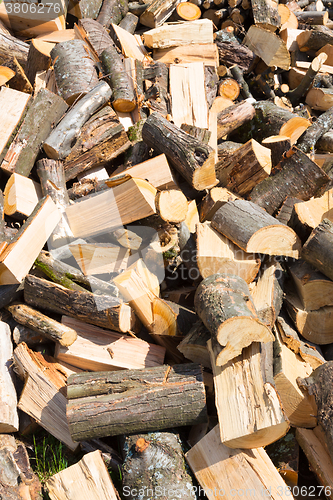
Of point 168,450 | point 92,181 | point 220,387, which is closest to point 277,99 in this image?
point 92,181

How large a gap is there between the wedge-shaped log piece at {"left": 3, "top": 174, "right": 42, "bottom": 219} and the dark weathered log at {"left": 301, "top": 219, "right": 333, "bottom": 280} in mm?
2461

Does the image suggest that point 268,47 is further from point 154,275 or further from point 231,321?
point 231,321

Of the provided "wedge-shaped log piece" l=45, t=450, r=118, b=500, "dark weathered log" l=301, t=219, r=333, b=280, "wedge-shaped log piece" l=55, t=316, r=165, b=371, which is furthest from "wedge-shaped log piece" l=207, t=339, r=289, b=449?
"dark weathered log" l=301, t=219, r=333, b=280

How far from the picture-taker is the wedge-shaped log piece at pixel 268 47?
5.21 m

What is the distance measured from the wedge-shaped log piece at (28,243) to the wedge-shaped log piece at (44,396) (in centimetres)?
63

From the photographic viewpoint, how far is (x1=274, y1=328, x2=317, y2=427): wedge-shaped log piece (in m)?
2.61

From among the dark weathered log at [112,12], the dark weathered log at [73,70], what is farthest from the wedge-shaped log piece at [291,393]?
the dark weathered log at [112,12]

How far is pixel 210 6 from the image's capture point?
18.4 ft

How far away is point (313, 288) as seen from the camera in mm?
3115

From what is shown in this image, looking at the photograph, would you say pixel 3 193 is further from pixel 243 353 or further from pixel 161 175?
pixel 243 353

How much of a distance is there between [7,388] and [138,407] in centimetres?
111

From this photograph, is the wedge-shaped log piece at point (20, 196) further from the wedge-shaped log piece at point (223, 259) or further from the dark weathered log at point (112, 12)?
the dark weathered log at point (112, 12)

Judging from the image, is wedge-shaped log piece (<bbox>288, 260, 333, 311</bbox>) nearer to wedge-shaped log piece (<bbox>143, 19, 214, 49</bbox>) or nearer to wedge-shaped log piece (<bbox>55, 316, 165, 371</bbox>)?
wedge-shaped log piece (<bbox>55, 316, 165, 371</bbox>)

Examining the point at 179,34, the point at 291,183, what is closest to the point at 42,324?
the point at 291,183
